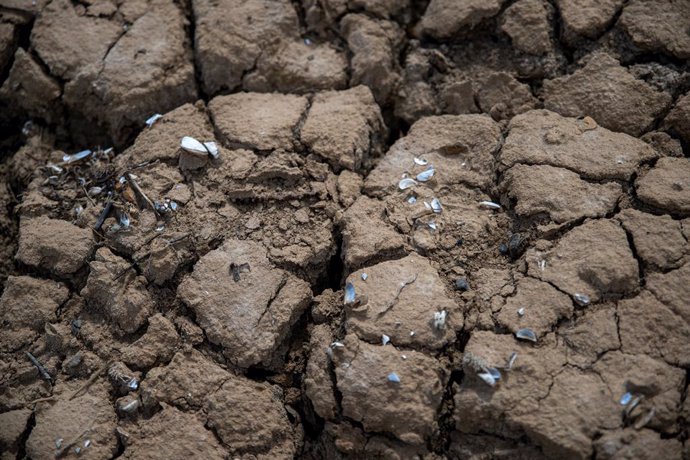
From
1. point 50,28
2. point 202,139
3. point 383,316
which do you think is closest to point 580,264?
point 383,316

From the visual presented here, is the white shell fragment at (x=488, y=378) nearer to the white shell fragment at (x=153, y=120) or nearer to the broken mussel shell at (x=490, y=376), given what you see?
the broken mussel shell at (x=490, y=376)

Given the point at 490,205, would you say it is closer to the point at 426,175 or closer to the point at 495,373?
the point at 426,175

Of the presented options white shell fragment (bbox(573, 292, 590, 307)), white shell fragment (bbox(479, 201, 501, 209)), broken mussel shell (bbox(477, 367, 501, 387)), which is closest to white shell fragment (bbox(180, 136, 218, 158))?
white shell fragment (bbox(479, 201, 501, 209))

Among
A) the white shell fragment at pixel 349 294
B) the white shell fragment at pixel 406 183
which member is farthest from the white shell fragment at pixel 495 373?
the white shell fragment at pixel 406 183

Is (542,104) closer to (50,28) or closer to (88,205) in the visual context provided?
(88,205)

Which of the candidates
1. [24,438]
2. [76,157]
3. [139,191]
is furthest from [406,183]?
[24,438]
